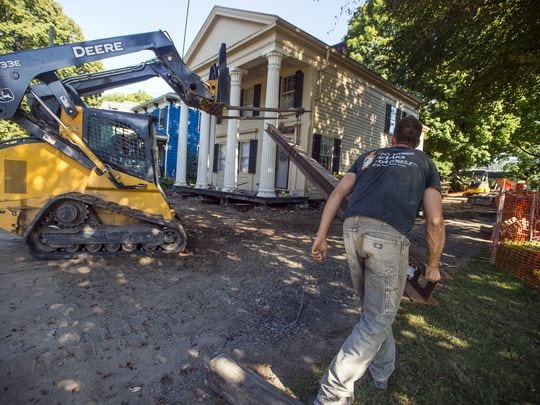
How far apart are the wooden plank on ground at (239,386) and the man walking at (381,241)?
13.9 inches

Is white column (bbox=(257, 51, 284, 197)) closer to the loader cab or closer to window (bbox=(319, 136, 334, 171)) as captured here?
window (bbox=(319, 136, 334, 171))

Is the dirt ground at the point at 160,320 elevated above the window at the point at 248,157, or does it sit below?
below

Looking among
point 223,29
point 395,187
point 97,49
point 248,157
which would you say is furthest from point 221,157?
point 395,187

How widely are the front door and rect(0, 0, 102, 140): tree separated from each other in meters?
16.4

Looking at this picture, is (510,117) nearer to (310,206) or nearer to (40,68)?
(310,206)

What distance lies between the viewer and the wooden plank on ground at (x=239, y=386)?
78.1 inches

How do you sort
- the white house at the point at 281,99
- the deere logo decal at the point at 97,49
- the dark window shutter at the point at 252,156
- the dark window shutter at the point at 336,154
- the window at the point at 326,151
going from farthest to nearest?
the dark window shutter at the point at 252,156 < the dark window shutter at the point at 336,154 < the window at the point at 326,151 < the white house at the point at 281,99 < the deere logo decal at the point at 97,49

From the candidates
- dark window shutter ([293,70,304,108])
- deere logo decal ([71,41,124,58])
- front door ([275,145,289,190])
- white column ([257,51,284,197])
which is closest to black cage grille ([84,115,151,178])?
deere logo decal ([71,41,124,58])

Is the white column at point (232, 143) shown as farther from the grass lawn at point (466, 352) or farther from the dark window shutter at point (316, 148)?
the grass lawn at point (466, 352)

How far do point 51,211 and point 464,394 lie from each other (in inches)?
236

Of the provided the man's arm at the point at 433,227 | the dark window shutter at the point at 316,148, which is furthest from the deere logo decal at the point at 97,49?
the dark window shutter at the point at 316,148

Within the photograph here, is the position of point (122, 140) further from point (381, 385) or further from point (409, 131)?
point (381, 385)

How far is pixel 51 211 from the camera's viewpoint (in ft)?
16.7

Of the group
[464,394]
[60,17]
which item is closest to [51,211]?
[464,394]
